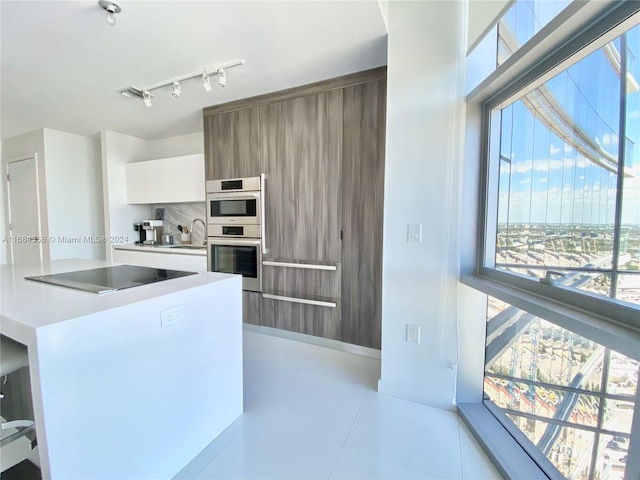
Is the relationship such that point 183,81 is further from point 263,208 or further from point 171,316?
point 171,316

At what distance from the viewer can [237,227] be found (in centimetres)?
284

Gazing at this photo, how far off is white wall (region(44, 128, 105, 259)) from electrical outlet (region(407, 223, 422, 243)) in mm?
4534

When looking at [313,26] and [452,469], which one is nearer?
[452,469]

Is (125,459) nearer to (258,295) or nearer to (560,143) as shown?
(258,295)

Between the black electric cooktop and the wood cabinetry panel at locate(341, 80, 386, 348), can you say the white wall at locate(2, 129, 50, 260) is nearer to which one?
the black electric cooktop

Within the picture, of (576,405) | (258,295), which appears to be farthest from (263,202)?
(576,405)

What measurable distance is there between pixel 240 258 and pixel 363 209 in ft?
4.67

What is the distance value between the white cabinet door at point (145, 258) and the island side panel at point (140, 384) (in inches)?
85.8

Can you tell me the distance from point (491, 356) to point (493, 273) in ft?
1.80

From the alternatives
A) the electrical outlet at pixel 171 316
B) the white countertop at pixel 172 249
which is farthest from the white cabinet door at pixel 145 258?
the electrical outlet at pixel 171 316

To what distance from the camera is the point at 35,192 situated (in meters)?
3.70

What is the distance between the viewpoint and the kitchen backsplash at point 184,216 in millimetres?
3746

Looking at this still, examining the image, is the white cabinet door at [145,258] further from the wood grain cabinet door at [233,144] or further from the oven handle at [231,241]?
the wood grain cabinet door at [233,144]

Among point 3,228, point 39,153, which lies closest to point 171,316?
point 39,153
